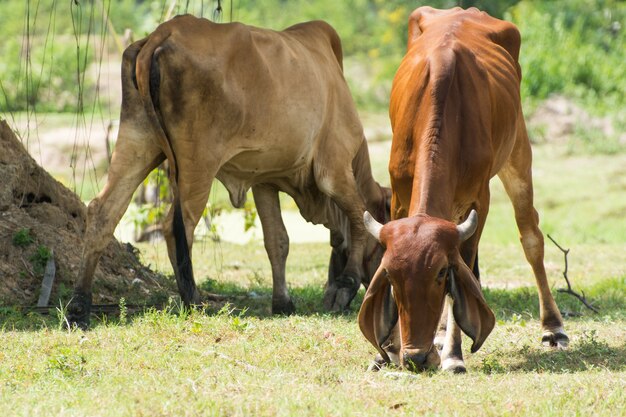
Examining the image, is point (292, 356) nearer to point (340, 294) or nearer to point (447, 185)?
point (447, 185)

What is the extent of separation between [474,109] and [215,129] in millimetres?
1715

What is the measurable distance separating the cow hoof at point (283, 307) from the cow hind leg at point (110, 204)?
1.34m

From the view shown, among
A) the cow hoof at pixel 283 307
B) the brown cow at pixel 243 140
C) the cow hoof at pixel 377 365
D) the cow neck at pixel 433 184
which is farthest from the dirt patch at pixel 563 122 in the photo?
the cow hoof at pixel 377 365

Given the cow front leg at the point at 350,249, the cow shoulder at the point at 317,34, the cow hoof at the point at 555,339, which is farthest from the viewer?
the cow shoulder at the point at 317,34

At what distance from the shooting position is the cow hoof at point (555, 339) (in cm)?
661

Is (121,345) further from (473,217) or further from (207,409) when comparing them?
(473,217)

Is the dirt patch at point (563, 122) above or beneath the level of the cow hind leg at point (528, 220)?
beneath

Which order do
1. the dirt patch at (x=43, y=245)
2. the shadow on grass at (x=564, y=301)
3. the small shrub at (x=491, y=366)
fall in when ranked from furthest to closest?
1. the shadow on grass at (x=564, y=301)
2. the dirt patch at (x=43, y=245)
3. the small shrub at (x=491, y=366)

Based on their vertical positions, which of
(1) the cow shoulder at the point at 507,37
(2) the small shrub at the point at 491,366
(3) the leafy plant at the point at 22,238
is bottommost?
(2) the small shrub at the point at 491,366

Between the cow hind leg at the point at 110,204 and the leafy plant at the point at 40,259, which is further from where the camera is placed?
the leafy plant at the point at 40,259

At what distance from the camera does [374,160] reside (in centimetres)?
1741

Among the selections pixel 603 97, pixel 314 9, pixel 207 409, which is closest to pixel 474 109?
pixel 207 409

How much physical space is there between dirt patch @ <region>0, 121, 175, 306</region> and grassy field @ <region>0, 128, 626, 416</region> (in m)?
0.49

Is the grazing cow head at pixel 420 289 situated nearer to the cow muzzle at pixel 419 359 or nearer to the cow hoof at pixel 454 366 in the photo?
the cow muzzle at pixel 419 359
